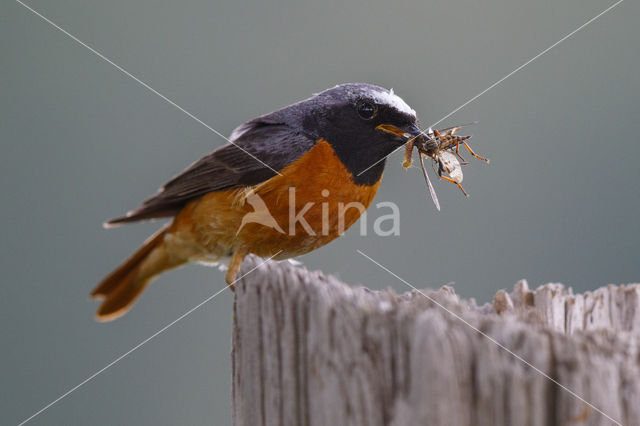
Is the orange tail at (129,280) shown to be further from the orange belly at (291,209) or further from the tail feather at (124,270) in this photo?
the orange belly at (291,209)

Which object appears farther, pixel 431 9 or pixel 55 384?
pixel 431 9

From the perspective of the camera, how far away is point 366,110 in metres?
3.99

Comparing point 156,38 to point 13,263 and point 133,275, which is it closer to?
point 13,263

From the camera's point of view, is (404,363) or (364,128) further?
(364,128)

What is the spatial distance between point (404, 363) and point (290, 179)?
2413 millimetres

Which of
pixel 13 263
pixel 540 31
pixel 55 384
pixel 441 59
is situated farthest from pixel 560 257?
pixel 13 263

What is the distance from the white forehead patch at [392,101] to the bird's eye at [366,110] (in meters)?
0.05

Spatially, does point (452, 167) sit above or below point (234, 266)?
above

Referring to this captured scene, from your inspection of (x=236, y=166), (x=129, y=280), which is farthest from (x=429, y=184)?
(x=129, y=280)

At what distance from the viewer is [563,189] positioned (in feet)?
27.2

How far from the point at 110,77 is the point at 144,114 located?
79cm

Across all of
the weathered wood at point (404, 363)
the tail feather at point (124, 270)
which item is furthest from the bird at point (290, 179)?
the weathered wood at point (404, 363)

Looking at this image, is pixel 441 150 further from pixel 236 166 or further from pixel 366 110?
pixel 236 166

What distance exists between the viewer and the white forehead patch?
3.94 meters
